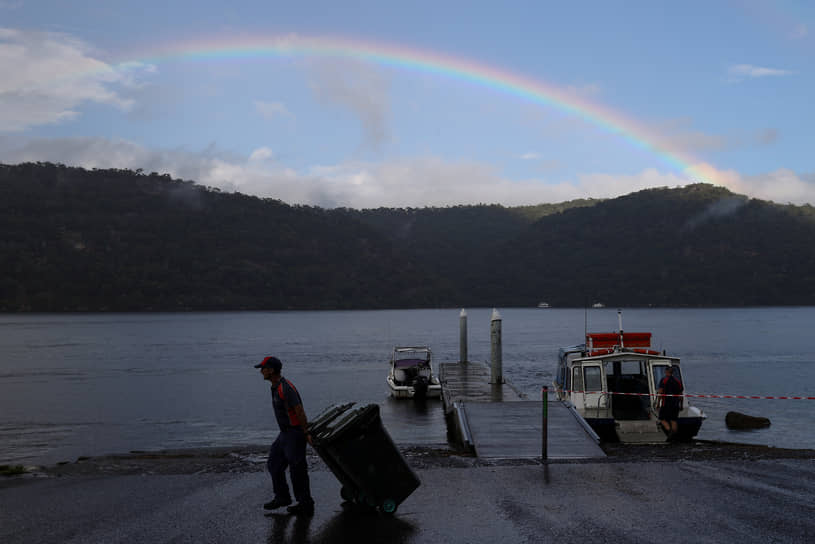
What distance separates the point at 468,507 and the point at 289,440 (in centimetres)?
255

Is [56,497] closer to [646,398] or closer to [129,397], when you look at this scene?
[646,398]

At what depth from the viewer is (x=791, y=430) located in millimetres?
30625

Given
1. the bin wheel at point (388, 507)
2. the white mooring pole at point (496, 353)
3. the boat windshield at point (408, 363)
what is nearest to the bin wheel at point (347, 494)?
the bin wheel at point (388, 507)

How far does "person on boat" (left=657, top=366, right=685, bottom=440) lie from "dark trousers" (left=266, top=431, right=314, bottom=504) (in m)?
13.1

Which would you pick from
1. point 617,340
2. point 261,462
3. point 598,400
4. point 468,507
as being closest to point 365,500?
point 468,507

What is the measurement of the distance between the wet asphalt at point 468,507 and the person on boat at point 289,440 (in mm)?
255

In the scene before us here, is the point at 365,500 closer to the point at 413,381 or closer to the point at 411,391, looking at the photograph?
the point at 411,391

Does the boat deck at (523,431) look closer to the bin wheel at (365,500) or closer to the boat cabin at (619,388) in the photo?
the boat cabin at (619,388)

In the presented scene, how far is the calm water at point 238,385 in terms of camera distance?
30.2 m

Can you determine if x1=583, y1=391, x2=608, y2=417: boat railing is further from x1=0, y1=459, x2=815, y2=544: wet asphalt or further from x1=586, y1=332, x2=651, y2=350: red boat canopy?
x1=0, y1=459, x2=815, y2=544: wet asphalt

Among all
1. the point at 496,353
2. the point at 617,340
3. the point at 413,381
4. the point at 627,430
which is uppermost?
the point at 617,340

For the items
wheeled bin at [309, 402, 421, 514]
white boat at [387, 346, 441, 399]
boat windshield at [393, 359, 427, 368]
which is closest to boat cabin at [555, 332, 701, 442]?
wheeled bin at [309, 402, 421, 514]

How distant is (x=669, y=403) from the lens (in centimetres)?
2100

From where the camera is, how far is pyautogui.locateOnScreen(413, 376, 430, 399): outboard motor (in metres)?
38.3
